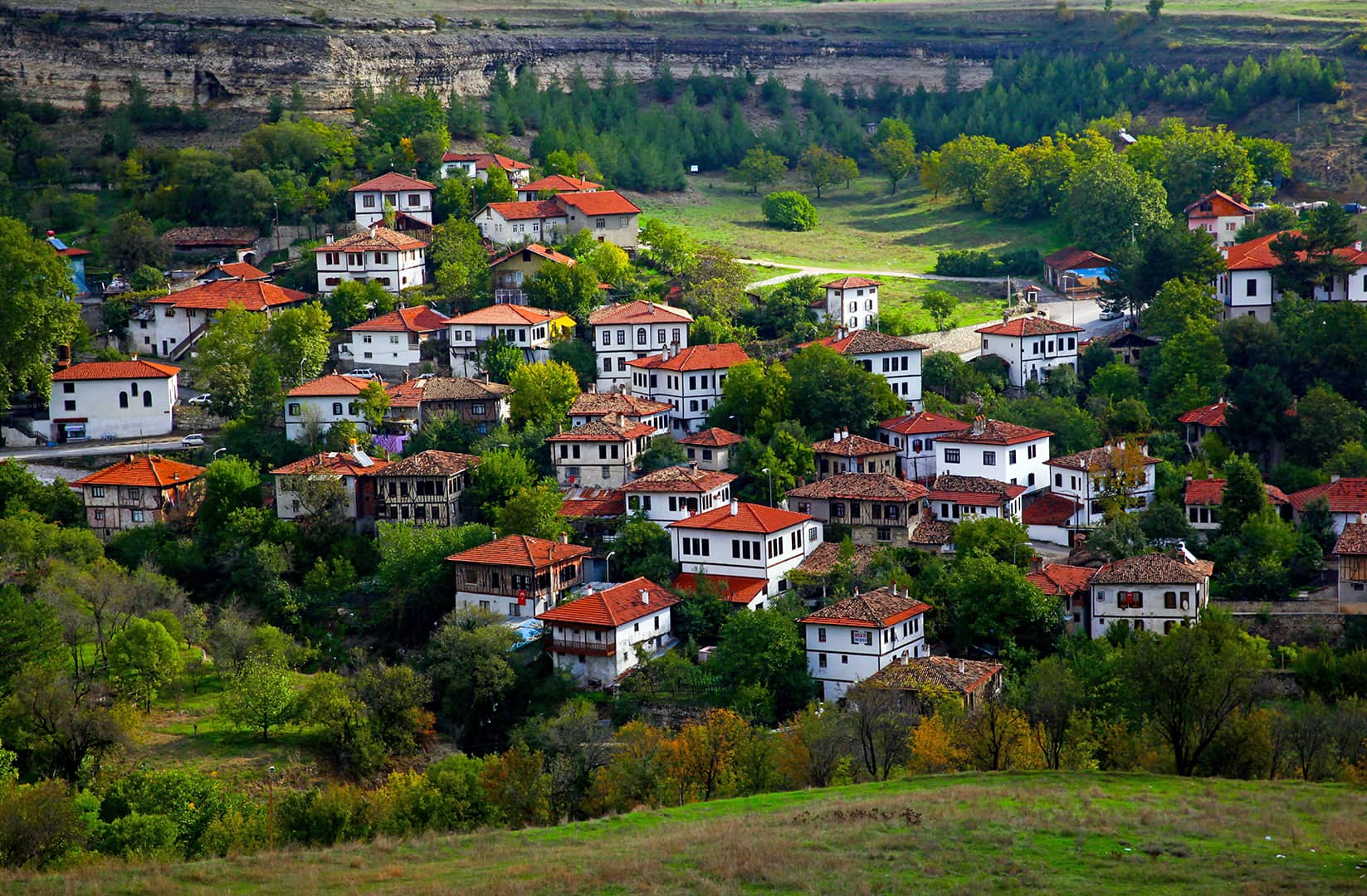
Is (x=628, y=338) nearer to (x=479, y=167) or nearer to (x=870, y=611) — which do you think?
(x=870, y=611)

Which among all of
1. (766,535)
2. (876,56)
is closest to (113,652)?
(766,535)

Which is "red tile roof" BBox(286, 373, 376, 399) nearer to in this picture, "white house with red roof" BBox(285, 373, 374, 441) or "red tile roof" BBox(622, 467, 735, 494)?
"white house with red roof" BBox(285, 373, 374, 441)

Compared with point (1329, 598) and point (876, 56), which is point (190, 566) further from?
point (876, 56)

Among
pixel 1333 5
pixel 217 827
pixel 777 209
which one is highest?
pixel 1333 5

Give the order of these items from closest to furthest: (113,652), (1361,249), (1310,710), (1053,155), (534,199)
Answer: (1310,710), (113,652), (1361,249), (534,199), (1053,155)

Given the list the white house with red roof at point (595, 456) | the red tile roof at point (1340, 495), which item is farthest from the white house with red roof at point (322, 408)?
the red tile roof at point (1340, 495)

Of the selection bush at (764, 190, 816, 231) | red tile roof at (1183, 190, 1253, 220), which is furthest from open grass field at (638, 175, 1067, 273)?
red tile roof at (1183, 190, 1253, 220)

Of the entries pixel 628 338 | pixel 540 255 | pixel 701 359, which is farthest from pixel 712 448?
pixel 540 255
